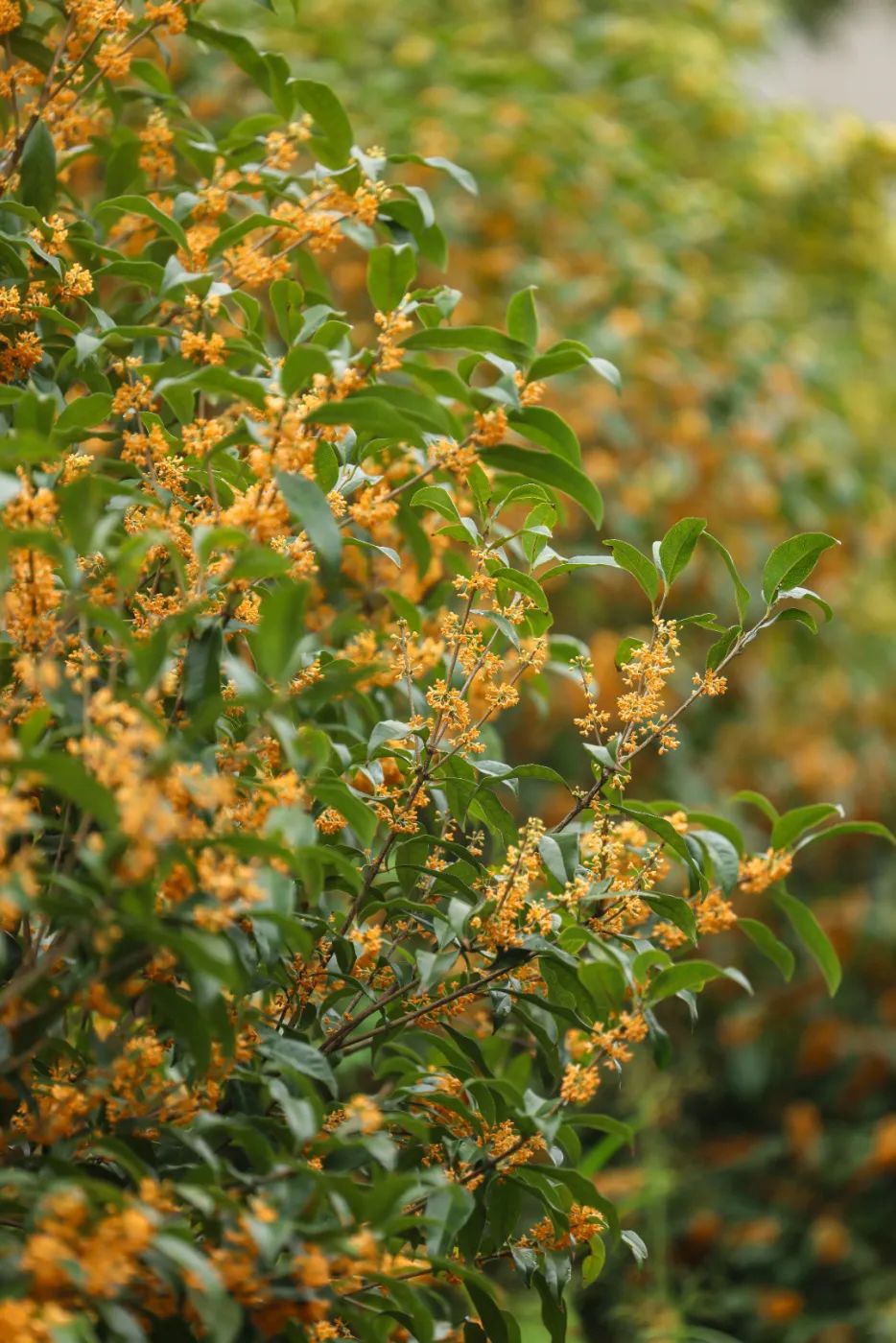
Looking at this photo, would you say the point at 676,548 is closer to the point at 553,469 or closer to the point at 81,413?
the point at 553,469

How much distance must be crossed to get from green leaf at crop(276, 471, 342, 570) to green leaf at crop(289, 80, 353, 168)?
0.49 m

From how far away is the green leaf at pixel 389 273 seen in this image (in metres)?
0.97

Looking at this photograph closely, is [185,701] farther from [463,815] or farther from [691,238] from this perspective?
[691,238]

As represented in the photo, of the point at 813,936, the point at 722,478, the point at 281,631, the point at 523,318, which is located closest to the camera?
the point at 281,631

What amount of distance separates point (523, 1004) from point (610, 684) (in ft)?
6.31

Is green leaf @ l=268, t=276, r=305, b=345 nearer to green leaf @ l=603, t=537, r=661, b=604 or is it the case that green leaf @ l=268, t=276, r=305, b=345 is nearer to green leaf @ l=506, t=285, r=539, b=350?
green leaf @ l=506, t=285, r=539, b=350

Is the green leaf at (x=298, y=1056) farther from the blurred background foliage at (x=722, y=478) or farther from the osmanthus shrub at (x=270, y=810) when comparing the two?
the blurred background foliage at (x=722, y=478)

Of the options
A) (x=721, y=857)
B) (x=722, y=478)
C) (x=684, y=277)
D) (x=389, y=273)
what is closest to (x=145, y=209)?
(x=389, y=273)

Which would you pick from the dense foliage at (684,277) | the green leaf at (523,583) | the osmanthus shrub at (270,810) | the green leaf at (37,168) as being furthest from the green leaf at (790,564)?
the dense foliage at (684,277)

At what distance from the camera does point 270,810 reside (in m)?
0.84

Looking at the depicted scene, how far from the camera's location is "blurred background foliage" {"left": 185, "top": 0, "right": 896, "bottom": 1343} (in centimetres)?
299

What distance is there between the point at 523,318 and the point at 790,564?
0.92 ft

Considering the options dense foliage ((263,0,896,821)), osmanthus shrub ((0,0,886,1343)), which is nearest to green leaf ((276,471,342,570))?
osmanthus shrub ((0,0,886,1343))

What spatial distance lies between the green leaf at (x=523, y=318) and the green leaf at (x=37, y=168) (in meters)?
0.42
